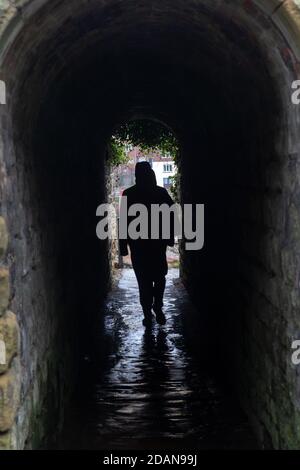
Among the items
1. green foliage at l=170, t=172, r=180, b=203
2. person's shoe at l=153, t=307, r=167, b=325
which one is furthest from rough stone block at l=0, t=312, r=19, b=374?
green foliage at l=170, t=172, r=180, b=203

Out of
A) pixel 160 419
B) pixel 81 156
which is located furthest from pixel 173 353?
pixel 81 156

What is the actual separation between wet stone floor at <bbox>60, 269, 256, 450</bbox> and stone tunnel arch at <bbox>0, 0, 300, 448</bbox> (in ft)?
0.79

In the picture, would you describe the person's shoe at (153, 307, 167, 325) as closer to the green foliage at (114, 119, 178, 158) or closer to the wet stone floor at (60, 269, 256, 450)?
the wet stone floor at (60, 269, 256, 450)

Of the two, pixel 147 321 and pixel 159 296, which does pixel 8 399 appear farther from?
pixel 159 296

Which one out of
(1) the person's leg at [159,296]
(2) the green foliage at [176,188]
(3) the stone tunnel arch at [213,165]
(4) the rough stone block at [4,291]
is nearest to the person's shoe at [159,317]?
(1) the person's leg at [159,296]

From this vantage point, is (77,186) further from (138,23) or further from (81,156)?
(138,23)

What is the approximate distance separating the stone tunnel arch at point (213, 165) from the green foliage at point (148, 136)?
4.99 metres

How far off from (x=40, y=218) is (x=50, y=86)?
908 millimetres

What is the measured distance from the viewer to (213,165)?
20.7 feet

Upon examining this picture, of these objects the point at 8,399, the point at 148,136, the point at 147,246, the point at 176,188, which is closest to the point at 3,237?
the point at 8,399

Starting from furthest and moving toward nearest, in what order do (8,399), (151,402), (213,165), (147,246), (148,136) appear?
1. (148,136)
2. (147,246)
3. (213,165)
4. (151,402)
5. (8,399)

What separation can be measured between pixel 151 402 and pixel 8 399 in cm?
227

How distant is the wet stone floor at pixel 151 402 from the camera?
4176 millimetres
